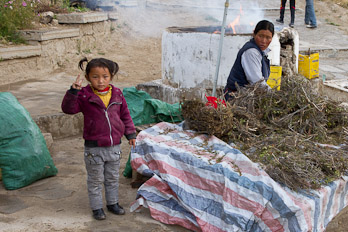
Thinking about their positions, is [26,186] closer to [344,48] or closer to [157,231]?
[157,231]

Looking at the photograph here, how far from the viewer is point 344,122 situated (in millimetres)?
3770

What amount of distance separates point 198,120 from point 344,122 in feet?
4.65

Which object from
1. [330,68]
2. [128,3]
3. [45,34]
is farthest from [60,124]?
[128,3]

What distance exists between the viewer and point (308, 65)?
6.48m

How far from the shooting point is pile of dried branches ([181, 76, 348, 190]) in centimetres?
293

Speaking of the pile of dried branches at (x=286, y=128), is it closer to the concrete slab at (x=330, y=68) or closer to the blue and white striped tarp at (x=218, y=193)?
the blue and white striped tarp at (x=218, y=193)

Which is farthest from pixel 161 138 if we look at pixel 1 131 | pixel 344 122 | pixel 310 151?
pixel 344 122

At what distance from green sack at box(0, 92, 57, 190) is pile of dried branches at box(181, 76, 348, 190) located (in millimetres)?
1476

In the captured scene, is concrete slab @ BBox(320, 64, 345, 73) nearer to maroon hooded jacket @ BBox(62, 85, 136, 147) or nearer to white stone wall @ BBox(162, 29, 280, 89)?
white stone wall @ BBox(162, 29, 280, 89)

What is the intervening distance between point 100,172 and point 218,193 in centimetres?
94

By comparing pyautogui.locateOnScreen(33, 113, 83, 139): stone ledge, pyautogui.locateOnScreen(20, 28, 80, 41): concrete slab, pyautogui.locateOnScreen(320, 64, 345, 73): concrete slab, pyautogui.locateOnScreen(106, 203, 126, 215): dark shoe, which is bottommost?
pyautogui.locateOnScreen(106, 203, 126, 215): dark shoe

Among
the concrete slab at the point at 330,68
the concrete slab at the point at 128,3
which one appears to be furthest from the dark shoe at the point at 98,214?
the concrete slab at the point at 128,3

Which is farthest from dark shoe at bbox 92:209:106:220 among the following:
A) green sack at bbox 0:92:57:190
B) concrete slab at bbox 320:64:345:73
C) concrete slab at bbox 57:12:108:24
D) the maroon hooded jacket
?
concrete slab at bbox 320:64:345:73

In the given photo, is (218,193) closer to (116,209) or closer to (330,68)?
(116,209)
